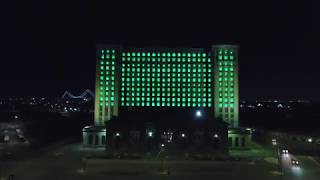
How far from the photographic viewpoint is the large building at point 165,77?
9950cm

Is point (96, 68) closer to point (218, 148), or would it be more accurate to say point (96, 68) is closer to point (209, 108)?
point (209, 108)

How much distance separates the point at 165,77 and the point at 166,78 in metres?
0.38

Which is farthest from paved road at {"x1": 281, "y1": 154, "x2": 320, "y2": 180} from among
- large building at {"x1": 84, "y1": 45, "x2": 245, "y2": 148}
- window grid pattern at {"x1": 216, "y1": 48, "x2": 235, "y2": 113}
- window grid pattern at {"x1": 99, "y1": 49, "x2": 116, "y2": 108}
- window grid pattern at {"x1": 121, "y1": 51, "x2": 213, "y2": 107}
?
window grid pattern at {"x1": 99, "y1": 49, "x2": 116, "y2": 108}

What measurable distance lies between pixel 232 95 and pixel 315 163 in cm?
4237

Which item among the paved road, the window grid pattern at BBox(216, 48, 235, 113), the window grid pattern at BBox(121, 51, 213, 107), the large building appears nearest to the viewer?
the paved road

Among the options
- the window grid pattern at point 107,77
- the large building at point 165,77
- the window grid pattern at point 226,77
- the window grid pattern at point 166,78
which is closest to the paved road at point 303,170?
the window grid pattern at point 226,77

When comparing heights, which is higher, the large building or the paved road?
the large building

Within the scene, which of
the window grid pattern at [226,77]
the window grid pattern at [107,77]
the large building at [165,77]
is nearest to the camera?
the window grid pattern at [226,77]

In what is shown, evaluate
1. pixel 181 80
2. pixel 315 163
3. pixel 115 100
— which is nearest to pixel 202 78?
pixel 181 80

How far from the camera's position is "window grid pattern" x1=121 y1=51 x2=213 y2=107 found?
338 feet

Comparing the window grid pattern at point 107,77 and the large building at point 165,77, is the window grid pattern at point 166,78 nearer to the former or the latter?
the large building at point 165,77

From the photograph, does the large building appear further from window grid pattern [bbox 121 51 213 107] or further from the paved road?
the paved road

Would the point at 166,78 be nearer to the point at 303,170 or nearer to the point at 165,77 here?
the point at 165,77

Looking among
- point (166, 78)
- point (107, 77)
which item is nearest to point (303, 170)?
point (166, 78)
